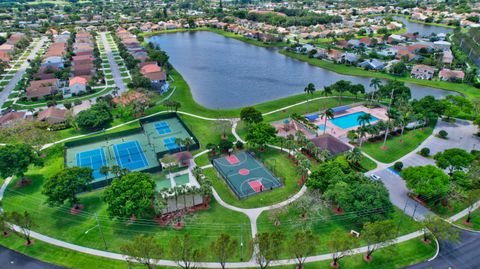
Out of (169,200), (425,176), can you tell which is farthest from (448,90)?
(169,200)

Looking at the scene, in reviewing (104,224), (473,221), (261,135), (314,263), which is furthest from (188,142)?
(473,221)

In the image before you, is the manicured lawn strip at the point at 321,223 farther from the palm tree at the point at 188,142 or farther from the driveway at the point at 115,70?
the driveway at the point at 115,70

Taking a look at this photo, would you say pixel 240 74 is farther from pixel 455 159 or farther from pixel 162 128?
pixel 455 159

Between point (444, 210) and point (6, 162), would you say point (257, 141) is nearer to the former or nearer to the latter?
point (444, 210)

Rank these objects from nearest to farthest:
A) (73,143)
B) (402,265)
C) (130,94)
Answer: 1. (402,265)
2. (73,143)
3. (130,94)

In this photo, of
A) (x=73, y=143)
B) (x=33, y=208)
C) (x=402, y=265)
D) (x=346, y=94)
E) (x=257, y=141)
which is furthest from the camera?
(x=346, y=94)

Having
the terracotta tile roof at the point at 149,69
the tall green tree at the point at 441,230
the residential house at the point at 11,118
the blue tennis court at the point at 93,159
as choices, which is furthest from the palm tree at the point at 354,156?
the residential house at the point at 11,118

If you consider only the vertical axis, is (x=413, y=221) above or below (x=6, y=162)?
below
